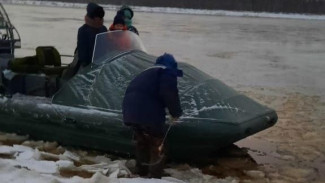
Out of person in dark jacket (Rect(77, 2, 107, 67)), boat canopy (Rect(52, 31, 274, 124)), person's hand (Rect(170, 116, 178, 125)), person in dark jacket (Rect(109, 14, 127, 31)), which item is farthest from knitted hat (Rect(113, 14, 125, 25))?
person's hand (Rect(170, 116, 178, 125))

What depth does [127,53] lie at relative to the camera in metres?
6.46

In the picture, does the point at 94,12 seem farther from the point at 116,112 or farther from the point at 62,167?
the point at 62,167

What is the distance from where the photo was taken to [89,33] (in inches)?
258

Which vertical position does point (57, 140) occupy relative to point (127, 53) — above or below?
below

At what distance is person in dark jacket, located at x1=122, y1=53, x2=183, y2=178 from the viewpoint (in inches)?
197

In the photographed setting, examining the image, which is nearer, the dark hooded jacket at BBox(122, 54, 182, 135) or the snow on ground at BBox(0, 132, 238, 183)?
the snow on ground at BBox(0, 132, 238, 183)

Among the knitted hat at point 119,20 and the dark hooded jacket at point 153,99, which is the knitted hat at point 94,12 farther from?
the dark hooded jacket at point 153,99

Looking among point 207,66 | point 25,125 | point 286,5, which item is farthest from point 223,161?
point 286,5

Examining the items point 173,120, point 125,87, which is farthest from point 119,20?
point 173,120

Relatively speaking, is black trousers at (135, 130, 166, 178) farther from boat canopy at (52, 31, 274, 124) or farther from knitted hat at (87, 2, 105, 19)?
knitted hat at (87, 2, 105, 19)

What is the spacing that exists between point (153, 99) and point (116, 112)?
73 centimetres

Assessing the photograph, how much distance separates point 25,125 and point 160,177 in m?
1.88

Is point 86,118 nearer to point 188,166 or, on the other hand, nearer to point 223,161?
point 188,166

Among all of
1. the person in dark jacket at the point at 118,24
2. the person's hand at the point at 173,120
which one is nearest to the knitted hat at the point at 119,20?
the person in dark jacket at the point at 118,24
